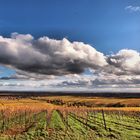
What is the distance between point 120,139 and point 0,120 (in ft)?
81.9

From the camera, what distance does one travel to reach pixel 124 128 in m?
45.7

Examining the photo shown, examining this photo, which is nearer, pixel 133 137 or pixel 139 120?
pixel 133 137

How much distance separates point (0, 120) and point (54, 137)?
20342mm

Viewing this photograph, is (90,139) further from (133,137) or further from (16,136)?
(16,136)

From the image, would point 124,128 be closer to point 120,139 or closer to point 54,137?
point 120,139

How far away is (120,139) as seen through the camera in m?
37.8

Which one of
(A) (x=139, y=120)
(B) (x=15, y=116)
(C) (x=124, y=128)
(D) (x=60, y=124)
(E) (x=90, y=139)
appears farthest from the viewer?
(B) (x=15, y=116)

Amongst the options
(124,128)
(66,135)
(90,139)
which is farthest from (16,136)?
(124,128)

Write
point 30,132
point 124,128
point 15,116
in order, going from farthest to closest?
point 15,116 < point 124,128 < point 30,132

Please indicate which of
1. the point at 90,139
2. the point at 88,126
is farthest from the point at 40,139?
the point at 88,126

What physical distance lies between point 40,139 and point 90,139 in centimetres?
520

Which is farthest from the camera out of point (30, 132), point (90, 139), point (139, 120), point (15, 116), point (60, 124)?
point (15, 116)

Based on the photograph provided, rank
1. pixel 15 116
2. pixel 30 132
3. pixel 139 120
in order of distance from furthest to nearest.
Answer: pixel 15 116
pixel 139 120
pixel 30 132

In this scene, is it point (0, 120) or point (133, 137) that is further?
point (0, 120)
